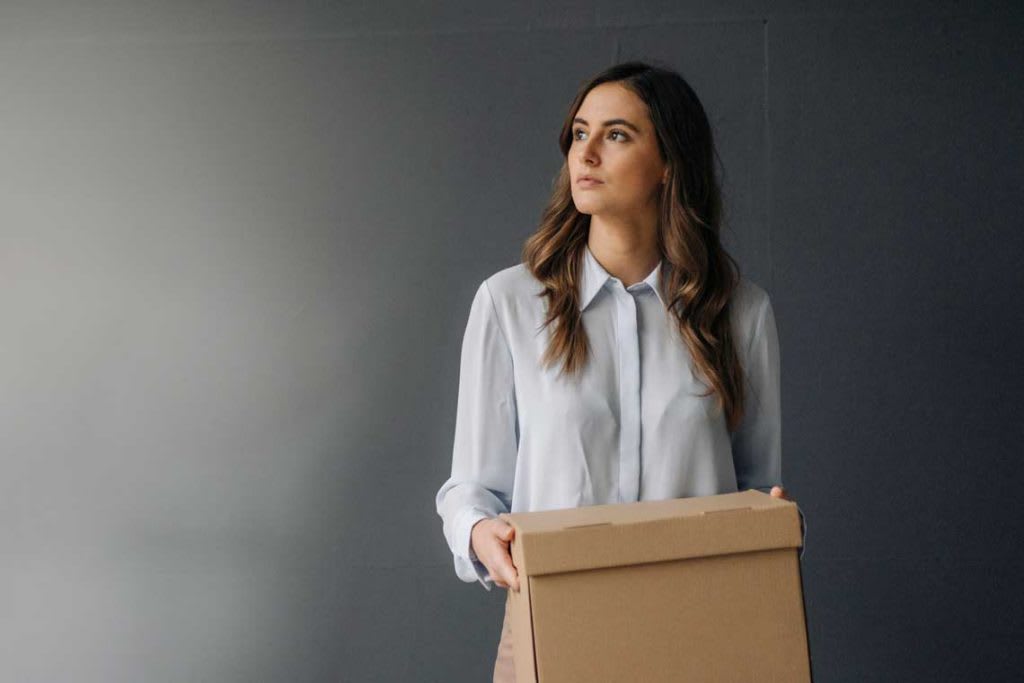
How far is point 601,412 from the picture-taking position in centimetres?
135

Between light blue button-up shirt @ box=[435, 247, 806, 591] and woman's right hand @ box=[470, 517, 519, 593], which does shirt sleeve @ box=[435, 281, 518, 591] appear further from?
woman's right hand @ box=[470, 517, 519, 593]

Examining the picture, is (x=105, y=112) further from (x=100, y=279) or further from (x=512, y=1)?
Result: (x=512, y=1)

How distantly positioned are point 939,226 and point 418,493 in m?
1.24

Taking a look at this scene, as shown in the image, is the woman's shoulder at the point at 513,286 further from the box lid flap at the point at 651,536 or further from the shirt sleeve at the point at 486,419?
the box lid flap at the point at 651,536

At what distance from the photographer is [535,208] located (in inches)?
90.7

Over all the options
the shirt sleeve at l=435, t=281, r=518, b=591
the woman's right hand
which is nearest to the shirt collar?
the shirt sleeve at l=435, t=281, r=518, b=591

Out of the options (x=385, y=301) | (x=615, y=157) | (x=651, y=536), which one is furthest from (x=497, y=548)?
(x=385, y=301)

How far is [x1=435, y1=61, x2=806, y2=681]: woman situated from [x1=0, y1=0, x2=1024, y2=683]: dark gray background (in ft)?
2.77

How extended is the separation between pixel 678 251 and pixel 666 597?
55cm

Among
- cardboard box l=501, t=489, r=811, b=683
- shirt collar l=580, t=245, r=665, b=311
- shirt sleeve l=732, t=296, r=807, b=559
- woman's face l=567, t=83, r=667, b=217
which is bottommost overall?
cardboard box l=501, t=489, r=811, b=683

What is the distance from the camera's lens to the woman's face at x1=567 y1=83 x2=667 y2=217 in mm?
1394

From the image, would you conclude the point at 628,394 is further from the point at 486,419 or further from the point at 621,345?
the point at 486,419

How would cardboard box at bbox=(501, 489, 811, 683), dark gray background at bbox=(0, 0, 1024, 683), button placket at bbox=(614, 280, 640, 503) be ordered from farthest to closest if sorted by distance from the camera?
dark gray background at bbox=(0, 0, 1024, 683) < button placket at bbox=(614, 280, 640, 503) < cardboard box at bbox=(501, 489, 811, 683)

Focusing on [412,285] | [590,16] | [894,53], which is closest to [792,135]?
[894,53]
